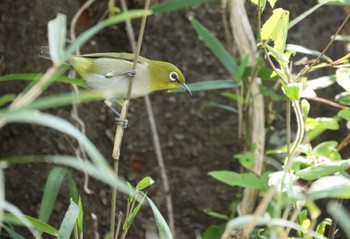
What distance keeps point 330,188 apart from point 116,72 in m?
1.01

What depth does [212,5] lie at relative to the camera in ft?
9.41

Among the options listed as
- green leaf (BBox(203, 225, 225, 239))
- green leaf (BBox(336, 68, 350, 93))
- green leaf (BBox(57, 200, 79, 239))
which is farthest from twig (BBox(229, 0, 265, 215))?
green leaf (BBox(57, 200, 79, 239))

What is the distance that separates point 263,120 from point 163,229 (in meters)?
1.11

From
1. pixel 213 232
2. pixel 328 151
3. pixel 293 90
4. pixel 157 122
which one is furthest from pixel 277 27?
pixel 157 122

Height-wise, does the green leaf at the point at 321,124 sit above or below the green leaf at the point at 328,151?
above

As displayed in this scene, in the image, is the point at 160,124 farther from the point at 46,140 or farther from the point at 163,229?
the point at 163,229

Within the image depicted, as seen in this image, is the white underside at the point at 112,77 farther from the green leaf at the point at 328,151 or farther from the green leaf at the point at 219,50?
the green leaf at the point at 328,151

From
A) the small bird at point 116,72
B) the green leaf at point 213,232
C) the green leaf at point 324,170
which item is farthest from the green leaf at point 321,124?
the green leaf at point 213,232

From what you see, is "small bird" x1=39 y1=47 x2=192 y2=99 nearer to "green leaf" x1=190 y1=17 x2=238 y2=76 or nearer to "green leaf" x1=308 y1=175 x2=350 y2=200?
"green leaf" x1=190 y1=17 x2=238 y2=76

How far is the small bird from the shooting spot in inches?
81.5

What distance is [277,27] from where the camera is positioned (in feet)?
5.38

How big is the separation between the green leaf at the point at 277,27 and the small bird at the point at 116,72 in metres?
0.51

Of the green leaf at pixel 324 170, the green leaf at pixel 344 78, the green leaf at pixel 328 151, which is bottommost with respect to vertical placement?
the green leaf at pixel 324 170

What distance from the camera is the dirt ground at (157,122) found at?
8.89 feet
